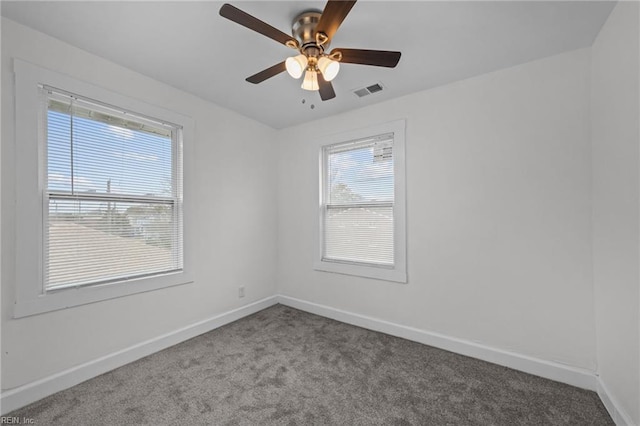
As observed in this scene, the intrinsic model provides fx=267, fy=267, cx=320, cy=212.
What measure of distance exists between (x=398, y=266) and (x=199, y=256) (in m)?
2.09

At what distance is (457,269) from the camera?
246 centimetres

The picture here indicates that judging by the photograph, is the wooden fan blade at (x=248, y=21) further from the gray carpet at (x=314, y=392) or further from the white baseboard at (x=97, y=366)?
the white baseboard at (x=97, y=366)

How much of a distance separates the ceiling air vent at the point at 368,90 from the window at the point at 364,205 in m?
0.38

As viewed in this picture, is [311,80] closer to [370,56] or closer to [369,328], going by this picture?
[370,56]

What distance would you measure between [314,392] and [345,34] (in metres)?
2.49

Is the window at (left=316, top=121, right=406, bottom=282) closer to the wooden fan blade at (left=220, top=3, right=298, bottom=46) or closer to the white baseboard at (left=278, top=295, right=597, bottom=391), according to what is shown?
the white baseboard at (left=278, top=295, right=597, bottom=391)

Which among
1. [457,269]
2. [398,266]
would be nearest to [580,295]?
[457,269]

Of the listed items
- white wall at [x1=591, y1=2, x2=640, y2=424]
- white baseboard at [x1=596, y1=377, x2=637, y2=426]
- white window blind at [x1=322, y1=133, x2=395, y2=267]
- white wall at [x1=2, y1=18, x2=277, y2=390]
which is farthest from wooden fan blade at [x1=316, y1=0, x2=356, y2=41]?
white baseboard at [x1=596, y1=377, x2=637, y2=426]

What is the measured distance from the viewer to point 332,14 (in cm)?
132

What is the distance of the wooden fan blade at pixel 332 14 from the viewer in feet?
4.06

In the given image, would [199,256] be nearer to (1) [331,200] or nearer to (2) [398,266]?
(1) [331,200]

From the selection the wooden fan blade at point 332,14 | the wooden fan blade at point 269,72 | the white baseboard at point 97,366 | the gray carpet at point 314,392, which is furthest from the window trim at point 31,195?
the wooden fan blade at point 332,14

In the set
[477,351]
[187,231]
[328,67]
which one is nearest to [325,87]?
[328,67]

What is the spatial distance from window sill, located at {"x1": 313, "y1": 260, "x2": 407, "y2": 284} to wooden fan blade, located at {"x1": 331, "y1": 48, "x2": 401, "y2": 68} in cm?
194
